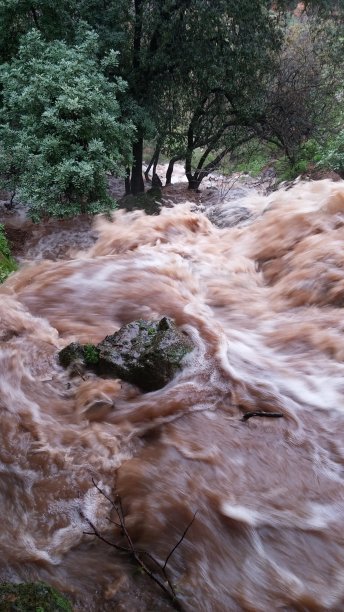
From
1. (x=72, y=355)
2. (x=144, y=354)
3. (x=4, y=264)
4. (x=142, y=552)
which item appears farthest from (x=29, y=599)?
(x=4, y=264)

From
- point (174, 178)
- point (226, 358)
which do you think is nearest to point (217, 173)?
point (174, 178)

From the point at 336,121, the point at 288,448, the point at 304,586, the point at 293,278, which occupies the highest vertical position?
the point at 336,121

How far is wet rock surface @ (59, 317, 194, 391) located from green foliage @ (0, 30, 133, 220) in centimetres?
496

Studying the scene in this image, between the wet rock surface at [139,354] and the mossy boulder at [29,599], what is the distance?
1675mm

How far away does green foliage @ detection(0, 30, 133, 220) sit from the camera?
26.7 feet

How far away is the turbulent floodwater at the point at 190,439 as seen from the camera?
2484 millimetres

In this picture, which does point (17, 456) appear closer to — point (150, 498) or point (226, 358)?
point (150, 498)

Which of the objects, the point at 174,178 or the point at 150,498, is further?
the point at 174,178

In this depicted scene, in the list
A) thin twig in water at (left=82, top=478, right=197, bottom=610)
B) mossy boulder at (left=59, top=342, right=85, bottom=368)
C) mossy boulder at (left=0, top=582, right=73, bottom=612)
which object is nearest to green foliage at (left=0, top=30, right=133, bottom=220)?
mossy boulder at (left=59, top=342, right=85, bottom=368)

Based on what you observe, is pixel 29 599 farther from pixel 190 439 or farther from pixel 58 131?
pixel 58 131

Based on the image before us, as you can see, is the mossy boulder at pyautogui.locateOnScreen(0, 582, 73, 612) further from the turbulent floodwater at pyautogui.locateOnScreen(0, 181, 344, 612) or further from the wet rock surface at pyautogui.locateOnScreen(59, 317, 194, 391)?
the wet rock surface at pyautogui.locateOnScreen(59, 317, 194, 391)

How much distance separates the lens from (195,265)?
5551 millimetres

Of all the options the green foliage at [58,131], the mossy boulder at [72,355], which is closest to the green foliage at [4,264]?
the green foliage at [58,131]

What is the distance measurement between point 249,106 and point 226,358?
9.90m
